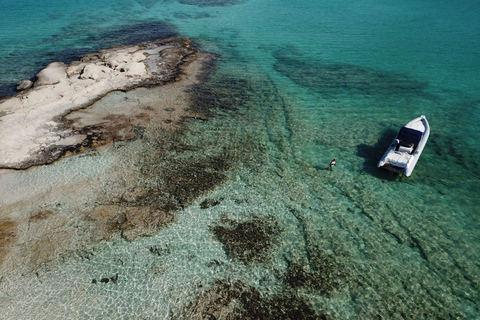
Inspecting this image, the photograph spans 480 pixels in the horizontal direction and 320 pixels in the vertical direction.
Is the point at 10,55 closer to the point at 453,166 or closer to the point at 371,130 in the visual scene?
the point at 371,130

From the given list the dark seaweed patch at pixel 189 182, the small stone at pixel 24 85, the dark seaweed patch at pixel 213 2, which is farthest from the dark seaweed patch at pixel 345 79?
the dark seaweed patch at pixel 213 2

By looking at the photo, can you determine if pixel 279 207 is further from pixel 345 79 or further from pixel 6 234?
pixel 345 79

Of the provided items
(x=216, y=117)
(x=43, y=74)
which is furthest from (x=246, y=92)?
(x=43, y=74)

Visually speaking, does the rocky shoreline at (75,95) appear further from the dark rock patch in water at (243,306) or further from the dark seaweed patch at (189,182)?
the dark rock patch in water at (243,306)

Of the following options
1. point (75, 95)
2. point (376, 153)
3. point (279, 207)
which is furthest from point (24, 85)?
point (376, 153)

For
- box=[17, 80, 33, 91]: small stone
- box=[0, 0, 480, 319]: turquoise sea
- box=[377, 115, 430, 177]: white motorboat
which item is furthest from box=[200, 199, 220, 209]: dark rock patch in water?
box=[17, 80, 33, 91]: small stone
